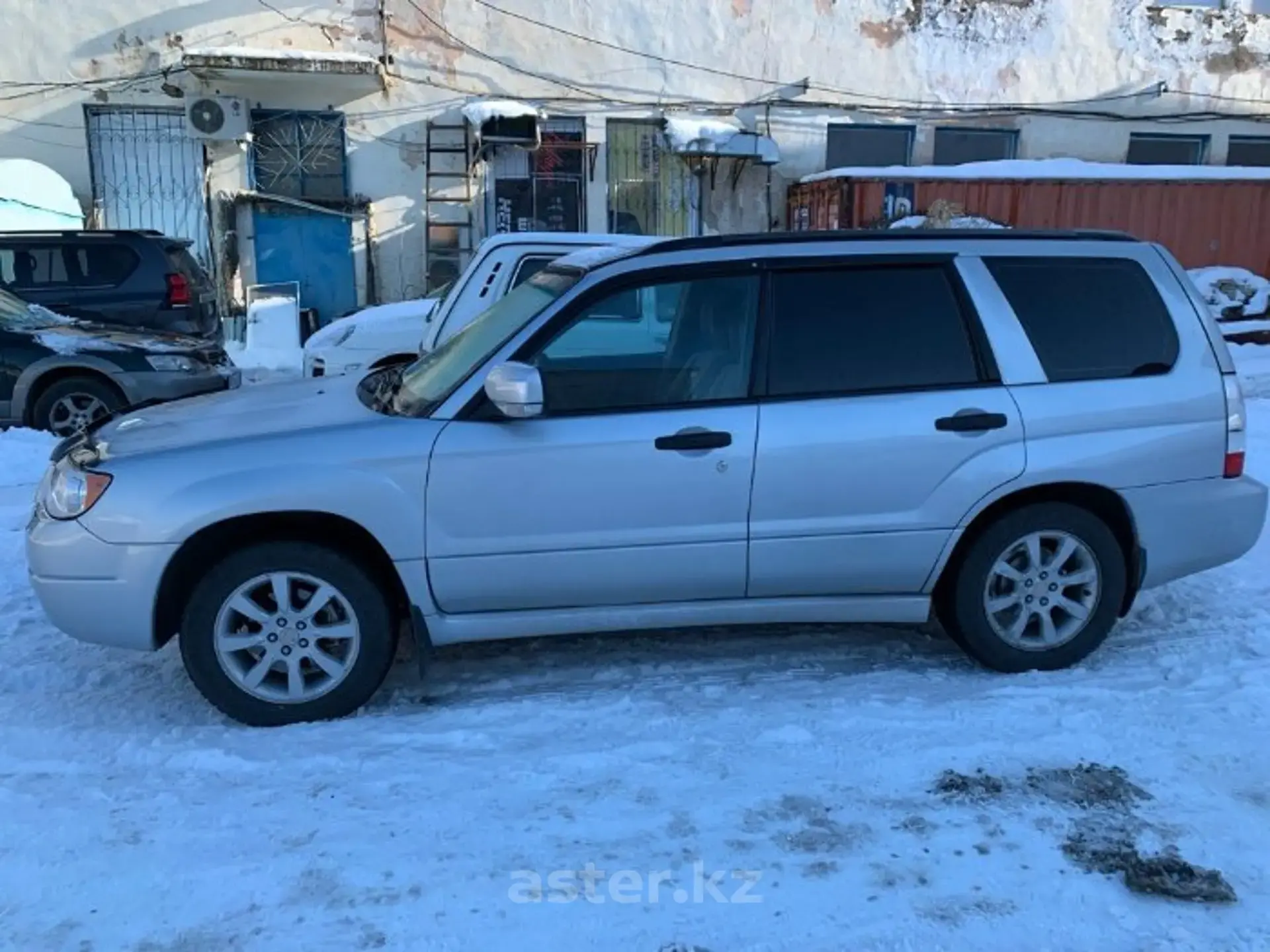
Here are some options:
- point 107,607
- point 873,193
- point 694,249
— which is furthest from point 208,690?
point 873,193

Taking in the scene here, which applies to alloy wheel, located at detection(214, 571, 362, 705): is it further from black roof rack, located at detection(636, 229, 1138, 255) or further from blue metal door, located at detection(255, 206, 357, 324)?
blue metal door, located at detection(255, 206, 357, 324)

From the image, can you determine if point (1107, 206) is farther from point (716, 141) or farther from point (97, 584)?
point (97, 584)

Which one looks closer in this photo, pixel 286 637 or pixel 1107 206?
pixel 286 637

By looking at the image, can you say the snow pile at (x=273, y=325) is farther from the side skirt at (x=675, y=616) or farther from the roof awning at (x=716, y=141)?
the side skirt at (x=675, y=616)

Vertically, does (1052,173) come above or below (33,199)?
above

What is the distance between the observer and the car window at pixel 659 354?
393 centimetres

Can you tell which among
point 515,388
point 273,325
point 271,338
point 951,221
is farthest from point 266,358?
point 515,388

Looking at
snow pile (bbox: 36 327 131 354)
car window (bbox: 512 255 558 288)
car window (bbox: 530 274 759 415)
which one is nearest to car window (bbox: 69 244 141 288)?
snow pile (bbox: 36 327 131 354)

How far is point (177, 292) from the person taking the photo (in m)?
10.5

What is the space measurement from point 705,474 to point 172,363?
6.17m

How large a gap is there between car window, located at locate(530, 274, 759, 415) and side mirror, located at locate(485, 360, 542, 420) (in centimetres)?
17

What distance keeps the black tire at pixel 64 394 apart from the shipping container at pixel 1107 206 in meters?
10.7

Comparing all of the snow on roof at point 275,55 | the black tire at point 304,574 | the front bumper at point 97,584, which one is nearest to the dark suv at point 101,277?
the snow on roof at point 275,55

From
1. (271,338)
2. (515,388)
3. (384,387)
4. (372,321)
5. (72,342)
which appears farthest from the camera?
(271,338)
